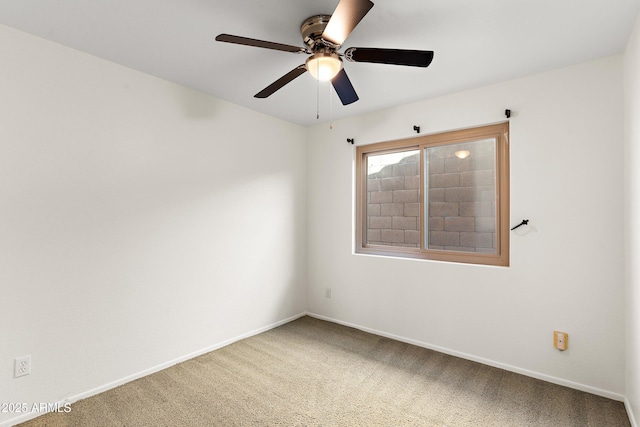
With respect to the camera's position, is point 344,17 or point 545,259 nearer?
point 344,17

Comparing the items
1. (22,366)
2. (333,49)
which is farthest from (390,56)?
(22,366)

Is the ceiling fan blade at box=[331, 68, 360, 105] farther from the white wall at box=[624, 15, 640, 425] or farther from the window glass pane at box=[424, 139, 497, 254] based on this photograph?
the white wall at box=[624, 15, 640, 425]

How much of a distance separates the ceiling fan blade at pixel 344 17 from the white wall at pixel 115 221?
1.76m

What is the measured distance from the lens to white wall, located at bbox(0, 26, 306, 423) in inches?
78.0

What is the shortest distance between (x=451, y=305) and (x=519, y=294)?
570mm

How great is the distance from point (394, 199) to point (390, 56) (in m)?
1.97

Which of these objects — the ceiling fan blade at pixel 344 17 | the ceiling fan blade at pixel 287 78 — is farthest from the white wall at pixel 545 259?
the ceiling fan blade at pixel 344 17

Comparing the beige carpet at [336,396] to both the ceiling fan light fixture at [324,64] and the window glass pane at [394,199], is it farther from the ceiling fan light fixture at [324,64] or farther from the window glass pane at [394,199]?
the ceiling fan light fixture at [324,64]

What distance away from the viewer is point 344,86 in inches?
83.0

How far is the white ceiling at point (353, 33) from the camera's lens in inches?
68.3

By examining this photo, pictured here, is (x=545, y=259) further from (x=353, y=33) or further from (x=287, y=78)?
(x=287, y=78)

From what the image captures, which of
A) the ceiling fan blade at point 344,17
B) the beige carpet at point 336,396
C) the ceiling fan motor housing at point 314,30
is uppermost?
the ceiling fan motor housing at point 314,30

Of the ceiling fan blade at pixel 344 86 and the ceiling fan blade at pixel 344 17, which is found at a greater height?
the ceiling fan blade at pixel 344 17

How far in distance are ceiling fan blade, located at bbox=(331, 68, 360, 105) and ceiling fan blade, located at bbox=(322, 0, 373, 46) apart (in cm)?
34
